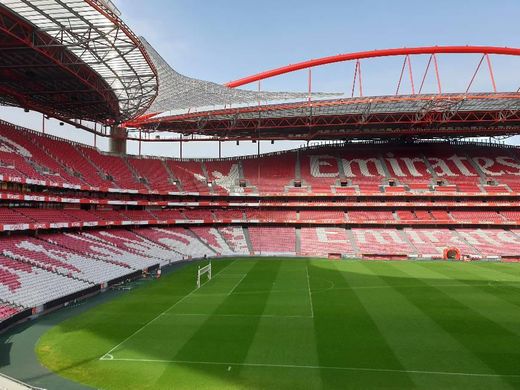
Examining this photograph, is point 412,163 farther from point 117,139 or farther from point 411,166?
point 117,139

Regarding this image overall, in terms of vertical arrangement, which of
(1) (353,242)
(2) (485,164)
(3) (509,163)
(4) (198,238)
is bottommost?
(1) (353,242)

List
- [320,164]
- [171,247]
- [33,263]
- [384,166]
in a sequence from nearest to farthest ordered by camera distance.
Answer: [33,263]
[171,247]
[384,166]
[320,164]

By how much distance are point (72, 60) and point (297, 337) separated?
88.0 feet

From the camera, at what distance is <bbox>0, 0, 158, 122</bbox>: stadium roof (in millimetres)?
24094

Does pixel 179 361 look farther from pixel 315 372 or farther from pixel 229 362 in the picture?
pixel 315 372

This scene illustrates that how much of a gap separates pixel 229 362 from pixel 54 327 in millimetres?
11047

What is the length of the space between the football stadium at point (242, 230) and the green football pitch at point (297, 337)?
0.13m

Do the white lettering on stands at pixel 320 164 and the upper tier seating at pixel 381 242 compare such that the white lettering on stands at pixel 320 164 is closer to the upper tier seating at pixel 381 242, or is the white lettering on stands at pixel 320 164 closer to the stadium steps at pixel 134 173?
the upper tier seating at pixel 381 242

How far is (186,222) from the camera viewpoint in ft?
179

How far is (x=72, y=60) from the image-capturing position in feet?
102

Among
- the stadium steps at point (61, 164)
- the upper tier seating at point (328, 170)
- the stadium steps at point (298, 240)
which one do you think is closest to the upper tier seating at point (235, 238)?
the upper tier seating at point (328, 170)

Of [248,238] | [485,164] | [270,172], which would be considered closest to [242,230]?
[248,238]

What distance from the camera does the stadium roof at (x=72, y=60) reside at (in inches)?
949

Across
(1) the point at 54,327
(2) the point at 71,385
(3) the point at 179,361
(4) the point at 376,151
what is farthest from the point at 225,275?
(4) the point at 376,151
